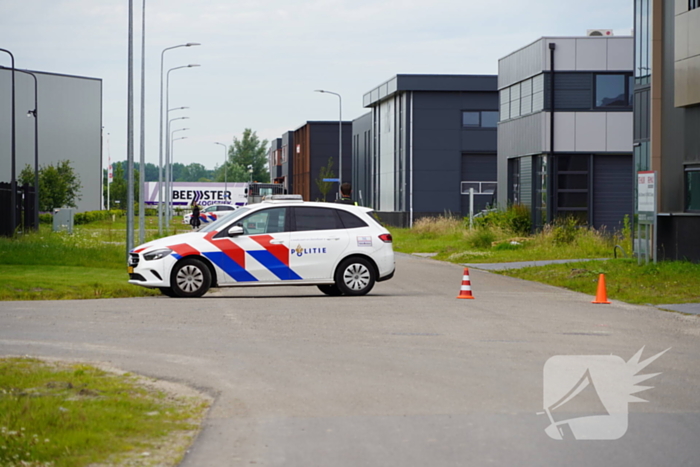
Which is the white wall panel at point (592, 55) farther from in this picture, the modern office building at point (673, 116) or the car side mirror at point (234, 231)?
the car side mirror at point (234, 231)

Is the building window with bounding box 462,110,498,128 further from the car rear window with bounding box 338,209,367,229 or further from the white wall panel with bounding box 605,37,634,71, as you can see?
the car rear window with bounding box 338,209,367,229

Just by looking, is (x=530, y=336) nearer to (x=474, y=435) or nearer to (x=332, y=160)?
(x=474, y=435)

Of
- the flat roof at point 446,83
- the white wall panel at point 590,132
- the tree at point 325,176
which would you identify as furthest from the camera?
the tree at point 325,176

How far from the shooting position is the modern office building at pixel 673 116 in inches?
873

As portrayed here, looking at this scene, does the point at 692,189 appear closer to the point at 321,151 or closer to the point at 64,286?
the point at 64,286

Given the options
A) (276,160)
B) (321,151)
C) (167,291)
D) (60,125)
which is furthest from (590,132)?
(276,160)

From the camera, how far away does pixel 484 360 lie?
9625mm

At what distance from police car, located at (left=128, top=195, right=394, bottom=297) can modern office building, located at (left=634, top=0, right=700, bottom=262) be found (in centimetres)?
830

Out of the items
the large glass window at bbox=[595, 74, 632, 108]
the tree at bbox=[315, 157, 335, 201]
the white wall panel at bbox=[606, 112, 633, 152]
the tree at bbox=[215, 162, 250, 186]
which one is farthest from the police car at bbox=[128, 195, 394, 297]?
the tree at bbox=[215, 162, 250, 186]

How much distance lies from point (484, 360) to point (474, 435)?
3249 mm

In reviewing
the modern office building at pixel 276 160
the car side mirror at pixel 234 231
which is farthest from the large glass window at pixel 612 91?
the modern office building at pixel 276 160

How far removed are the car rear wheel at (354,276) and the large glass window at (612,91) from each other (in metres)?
21.8
